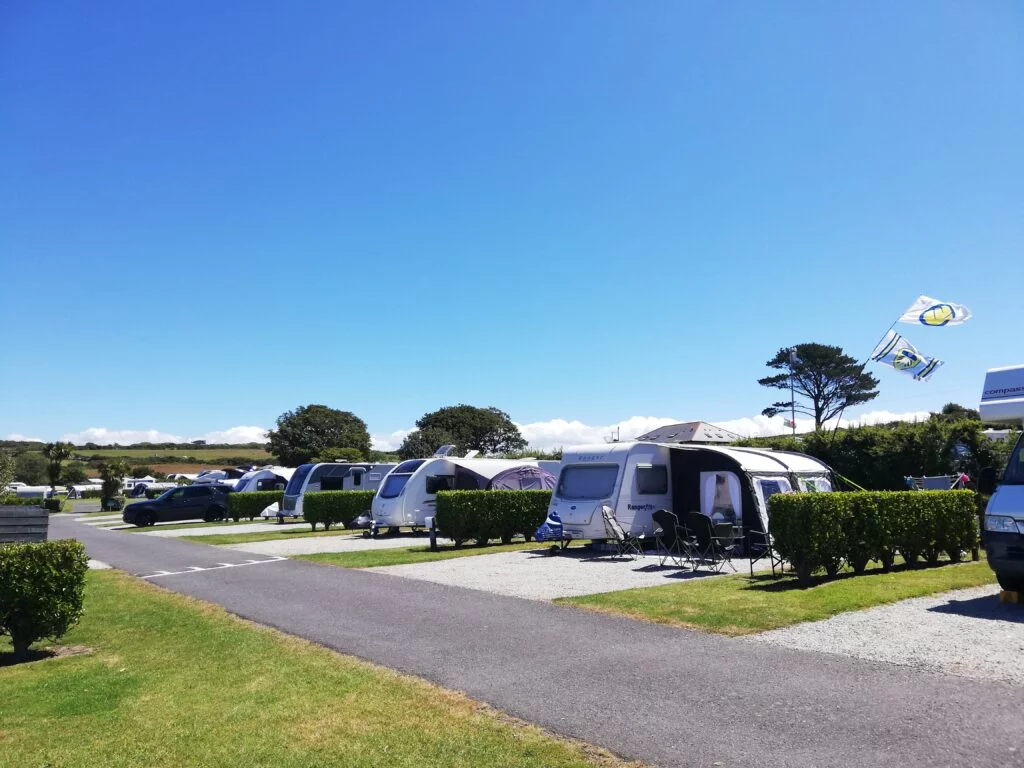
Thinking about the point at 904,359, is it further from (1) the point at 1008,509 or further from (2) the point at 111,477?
(2) the point at 111,477

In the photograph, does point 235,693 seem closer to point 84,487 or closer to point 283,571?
point 283,571

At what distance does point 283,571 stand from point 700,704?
32.1 ft

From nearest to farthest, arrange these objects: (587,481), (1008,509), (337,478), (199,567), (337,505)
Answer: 1. (1008,509)
2. (199,567)
3. (587,481)
4. (337,505)
5. (337,478)

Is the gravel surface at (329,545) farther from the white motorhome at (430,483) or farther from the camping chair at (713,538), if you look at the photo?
the camping chair at (713,538)

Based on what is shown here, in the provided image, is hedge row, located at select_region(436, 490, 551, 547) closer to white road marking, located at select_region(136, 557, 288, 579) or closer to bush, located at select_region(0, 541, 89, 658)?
white road marking, located at select_region(136, 557, 288, 579)

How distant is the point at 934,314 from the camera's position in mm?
17797

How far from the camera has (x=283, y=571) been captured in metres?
13.2

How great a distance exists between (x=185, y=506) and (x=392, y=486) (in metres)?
16.4

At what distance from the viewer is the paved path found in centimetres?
427

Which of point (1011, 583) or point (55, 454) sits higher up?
point (55, 454)

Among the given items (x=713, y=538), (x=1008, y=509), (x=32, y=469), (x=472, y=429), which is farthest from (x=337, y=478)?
(x=32, y=469)

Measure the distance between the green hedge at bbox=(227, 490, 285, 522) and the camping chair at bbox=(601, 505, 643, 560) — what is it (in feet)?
69.7

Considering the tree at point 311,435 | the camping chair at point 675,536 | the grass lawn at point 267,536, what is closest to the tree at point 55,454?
the tree at point 311,435

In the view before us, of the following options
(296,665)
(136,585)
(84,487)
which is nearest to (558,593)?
(296,665)
